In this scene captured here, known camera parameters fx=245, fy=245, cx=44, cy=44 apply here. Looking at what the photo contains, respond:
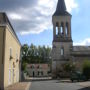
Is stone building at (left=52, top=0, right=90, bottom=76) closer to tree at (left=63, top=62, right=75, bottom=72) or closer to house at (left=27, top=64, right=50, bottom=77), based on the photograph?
tree at (left=63, top=62, right=75, bottom=72)

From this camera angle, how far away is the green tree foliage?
89.5 meters

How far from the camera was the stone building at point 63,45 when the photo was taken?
2365 inches

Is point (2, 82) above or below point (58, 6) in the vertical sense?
below

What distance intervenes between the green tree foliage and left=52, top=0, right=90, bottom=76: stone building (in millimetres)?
29318

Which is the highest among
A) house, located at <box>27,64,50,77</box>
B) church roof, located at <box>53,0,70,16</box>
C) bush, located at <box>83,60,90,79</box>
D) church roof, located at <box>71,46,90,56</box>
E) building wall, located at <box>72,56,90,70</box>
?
church roof, located at <box>53,0,70,16</box>

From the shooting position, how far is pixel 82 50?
62656 mm

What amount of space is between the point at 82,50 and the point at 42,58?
44.3 m

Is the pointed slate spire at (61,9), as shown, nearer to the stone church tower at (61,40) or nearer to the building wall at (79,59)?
the stone church tower at (61,40)

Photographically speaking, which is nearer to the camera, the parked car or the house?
the parked car

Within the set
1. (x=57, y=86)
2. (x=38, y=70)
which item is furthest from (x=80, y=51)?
(x=57, y=86)

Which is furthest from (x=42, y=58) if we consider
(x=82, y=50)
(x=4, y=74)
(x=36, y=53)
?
(x=4, y=74)

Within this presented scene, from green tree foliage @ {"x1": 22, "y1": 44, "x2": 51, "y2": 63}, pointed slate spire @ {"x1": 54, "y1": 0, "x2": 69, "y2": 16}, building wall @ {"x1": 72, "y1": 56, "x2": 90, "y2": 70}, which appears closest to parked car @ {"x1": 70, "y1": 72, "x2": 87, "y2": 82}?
building wall @ {"x1": 72, "y1": 56, "x2": 90, "y2": 70}

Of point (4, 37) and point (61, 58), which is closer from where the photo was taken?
point (4, 37)

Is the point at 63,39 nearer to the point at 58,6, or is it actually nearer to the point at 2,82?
the point at 58,6
